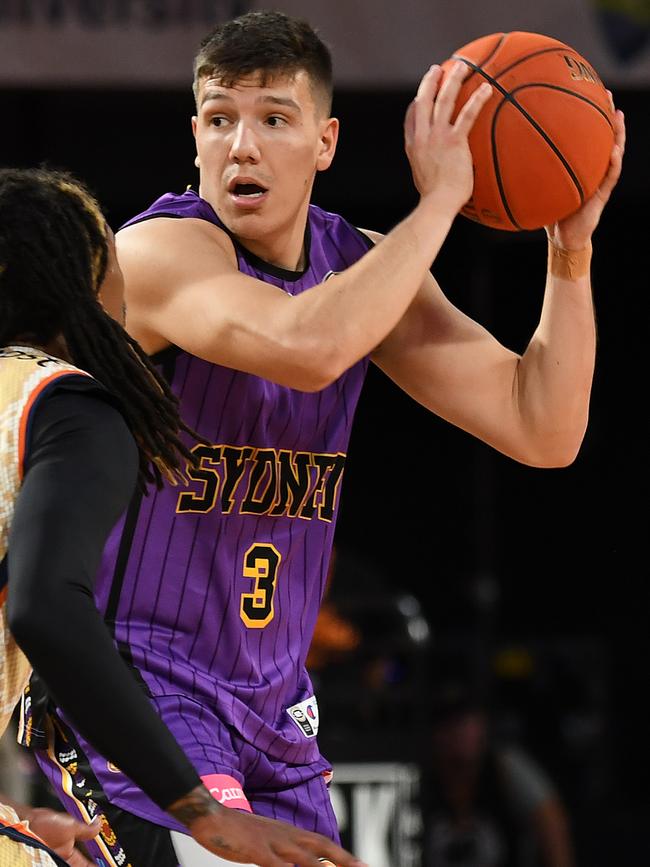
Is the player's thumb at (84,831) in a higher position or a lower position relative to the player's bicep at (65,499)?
lower

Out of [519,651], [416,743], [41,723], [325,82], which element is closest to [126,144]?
[416,743]

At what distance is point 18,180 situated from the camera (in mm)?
2250

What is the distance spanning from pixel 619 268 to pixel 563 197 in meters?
7.22

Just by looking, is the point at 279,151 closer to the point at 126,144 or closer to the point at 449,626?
the point at 126,144

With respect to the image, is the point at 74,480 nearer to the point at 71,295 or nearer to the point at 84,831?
the point at 71,295

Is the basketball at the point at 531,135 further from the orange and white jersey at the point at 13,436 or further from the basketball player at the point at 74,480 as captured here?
the orange and white jersey at the point at 13,436

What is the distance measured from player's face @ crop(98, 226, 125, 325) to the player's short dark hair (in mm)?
935

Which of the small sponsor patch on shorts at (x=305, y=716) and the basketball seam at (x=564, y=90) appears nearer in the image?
the small sponsor patch on shorts at (x=305, y=716)

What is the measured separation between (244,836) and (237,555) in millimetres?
1098

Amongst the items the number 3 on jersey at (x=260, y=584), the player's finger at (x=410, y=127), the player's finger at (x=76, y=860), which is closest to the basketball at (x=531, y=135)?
the player's finger at (x=410, y=127)

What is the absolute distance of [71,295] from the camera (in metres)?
2.17

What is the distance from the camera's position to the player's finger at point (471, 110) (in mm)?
3082

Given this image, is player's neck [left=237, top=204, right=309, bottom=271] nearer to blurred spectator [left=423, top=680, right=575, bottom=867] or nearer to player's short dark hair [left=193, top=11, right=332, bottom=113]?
player's short dark hair [left=193, top=11, right=332, bottom=113]

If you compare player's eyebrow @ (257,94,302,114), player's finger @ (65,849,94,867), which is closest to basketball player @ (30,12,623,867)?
player's eyebrow @ (257,94,302,114)
